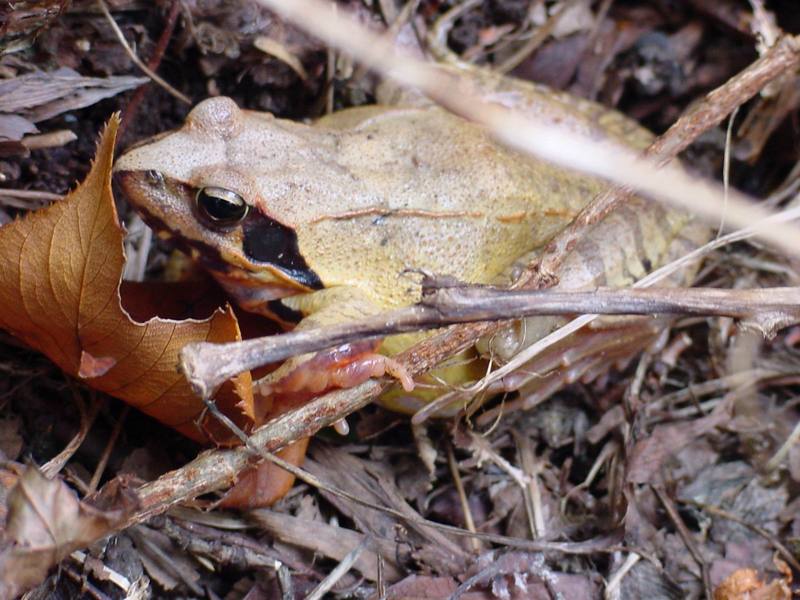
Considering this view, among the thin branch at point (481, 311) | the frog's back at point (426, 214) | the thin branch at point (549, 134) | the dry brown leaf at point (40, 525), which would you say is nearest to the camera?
the dry brown leaf at point (40, 525)

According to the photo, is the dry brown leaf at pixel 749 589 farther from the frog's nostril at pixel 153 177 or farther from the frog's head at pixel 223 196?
the frog's nostril at pixel 153 177

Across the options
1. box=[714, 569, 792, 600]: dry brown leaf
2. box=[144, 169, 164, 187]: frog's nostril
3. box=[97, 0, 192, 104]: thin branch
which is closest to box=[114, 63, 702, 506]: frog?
box=[144, 169, 164, 187]: frog's nostril

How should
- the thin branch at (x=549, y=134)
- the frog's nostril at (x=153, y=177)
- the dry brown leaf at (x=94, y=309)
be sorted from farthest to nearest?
1. the frog's nostril at (x=153, y=177)
2. the thin branch at (x=549, y=134)
3. the dry brown leaf at (x=94, y=309)

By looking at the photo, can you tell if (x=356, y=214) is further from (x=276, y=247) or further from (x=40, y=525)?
(x=40, y=525)

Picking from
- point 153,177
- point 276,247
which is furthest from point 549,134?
point 153,177

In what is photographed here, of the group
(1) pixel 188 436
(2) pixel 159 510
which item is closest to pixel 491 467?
(1) pixel 188 436

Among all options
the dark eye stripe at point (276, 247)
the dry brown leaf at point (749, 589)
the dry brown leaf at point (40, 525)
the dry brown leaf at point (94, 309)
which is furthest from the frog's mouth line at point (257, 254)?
the dry brown leaf at point (749, 589)

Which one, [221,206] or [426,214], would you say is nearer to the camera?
[221,206]
